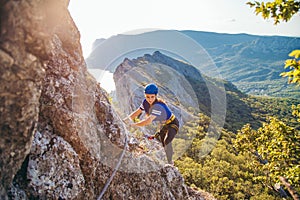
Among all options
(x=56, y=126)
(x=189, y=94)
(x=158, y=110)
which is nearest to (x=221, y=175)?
(x=158, y=110)

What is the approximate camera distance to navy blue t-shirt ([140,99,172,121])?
8.52 metres

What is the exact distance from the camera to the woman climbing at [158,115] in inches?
325

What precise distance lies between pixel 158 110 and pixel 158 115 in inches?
7.8

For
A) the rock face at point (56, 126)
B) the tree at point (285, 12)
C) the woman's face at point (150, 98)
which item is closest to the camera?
the rock face at point (56, 126)

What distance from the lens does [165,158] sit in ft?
33.9

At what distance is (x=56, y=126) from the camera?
5.68 metres

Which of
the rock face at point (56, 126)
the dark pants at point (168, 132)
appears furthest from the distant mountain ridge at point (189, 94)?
the rock face at point (56, 126)

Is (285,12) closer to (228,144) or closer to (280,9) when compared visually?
(280,9)

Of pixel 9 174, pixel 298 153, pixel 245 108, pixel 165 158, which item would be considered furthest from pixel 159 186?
pixel 245 108

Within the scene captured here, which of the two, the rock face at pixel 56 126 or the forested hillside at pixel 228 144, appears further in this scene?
the forested hillside at pixel 228 144

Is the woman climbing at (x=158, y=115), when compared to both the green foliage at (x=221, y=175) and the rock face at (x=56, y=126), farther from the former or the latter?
the green foliage at (x=221, y=175)

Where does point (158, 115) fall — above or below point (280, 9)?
below

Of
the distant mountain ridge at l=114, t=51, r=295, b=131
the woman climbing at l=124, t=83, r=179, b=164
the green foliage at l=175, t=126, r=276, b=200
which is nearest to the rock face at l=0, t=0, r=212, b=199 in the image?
the woman climbing at l=124, t=83, r=179, b=164

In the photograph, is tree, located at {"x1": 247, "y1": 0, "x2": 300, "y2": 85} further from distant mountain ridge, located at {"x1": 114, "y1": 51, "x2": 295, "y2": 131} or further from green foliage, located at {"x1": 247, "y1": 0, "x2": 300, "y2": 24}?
distant mountain ridge, located at {"x1": 114, "y1": 51, "x2": 295, "y2": 131}
